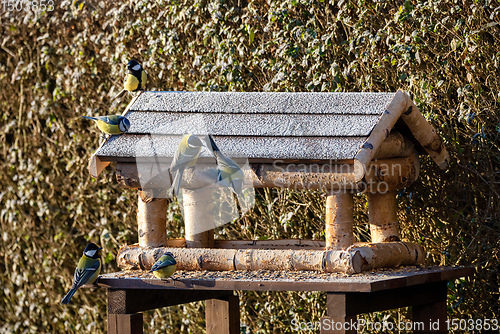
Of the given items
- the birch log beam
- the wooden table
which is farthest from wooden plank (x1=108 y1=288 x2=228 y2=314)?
the birch log beam

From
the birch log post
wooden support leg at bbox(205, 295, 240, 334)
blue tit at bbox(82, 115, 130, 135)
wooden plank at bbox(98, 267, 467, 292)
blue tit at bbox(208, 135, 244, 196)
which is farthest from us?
wooden support leg at bbox(205, 295, 240, 334)

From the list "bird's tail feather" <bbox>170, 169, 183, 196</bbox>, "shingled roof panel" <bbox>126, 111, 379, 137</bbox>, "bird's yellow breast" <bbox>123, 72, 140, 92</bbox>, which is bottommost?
"bird's tail feather" <bbox>170, 169, 183, 196</bbox>

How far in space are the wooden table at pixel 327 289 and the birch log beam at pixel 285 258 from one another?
0.05 meters

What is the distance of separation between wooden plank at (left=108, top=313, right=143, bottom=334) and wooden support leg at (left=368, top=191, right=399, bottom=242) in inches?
43.7

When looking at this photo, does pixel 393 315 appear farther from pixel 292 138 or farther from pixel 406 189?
pixel 292 138

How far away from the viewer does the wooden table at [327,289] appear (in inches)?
94.8

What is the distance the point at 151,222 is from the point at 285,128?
77 cm

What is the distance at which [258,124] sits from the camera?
9.27 feet

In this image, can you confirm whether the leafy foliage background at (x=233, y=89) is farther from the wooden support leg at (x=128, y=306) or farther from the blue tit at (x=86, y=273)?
the blue tit at (x=86, y=273)

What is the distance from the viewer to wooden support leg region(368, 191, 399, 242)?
9.61ft

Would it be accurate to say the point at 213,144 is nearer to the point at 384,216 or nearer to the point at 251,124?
the point at 251,124

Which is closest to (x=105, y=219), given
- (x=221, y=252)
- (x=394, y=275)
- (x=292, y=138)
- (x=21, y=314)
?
(x=21, y=314)

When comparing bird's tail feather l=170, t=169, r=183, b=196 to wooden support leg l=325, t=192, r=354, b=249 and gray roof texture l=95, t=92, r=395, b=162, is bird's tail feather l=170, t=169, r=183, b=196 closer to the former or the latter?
gray roof texture l=95, t=92, r=395, b=162

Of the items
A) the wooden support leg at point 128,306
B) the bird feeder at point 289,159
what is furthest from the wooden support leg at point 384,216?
the wooden support leg at point 128,306
